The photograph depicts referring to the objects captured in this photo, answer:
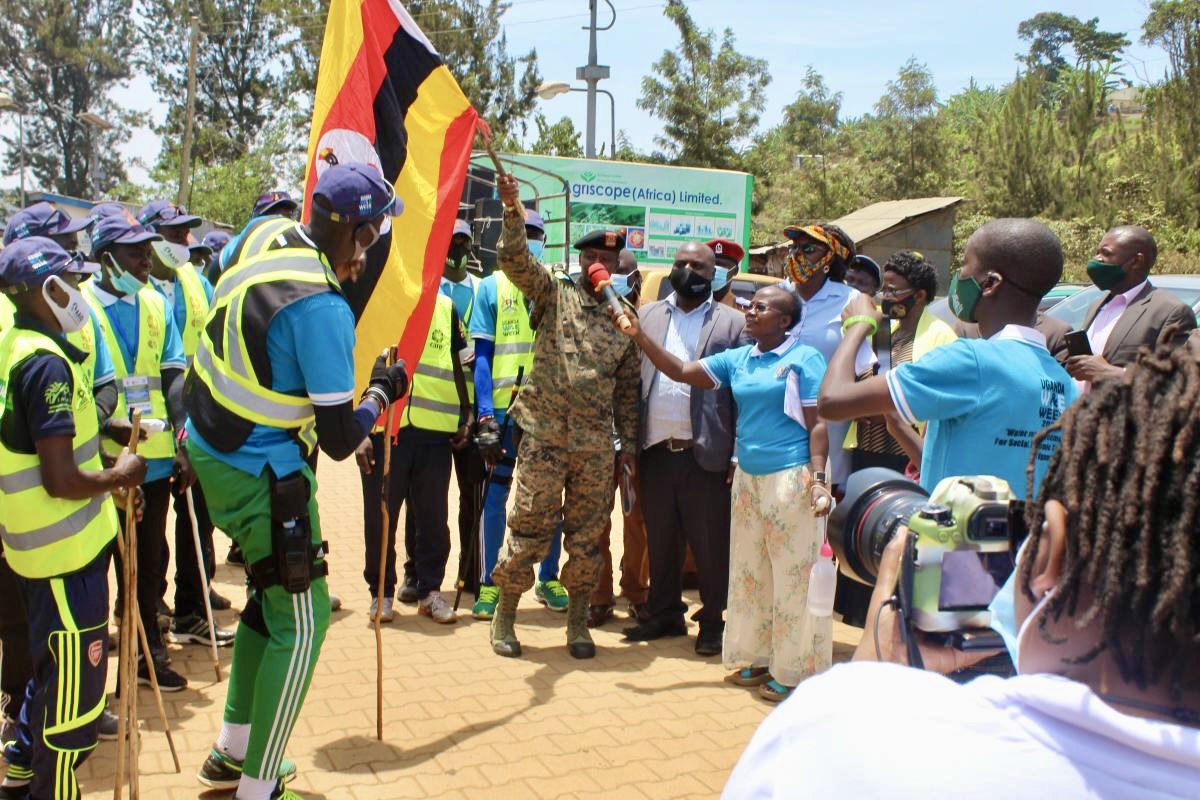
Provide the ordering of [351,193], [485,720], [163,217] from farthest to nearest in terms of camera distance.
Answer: [163,217] → [485,720] → [351,193]

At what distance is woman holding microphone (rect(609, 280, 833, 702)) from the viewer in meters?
5.19

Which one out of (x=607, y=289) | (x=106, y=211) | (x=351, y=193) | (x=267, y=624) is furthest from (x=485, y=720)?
(x=106, y=211)

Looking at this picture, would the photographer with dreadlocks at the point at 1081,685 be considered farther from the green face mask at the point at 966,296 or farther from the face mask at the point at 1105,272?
the face mask at the point at 1105,272

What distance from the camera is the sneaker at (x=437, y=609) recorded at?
246 inches

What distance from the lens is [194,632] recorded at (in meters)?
5.80

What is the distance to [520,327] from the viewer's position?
652cm

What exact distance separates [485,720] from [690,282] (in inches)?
102

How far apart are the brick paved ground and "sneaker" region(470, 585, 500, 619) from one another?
0.09m

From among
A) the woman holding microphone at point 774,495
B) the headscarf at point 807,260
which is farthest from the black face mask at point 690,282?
the woman holding microphone at point 774,495

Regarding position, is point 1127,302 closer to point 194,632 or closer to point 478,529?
point 478,529

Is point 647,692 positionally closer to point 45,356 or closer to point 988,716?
point 45,356

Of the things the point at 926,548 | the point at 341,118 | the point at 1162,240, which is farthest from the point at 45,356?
the point at 1162,240

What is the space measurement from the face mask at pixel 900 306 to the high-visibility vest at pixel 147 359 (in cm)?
366

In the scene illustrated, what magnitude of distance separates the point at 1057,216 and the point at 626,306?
2370 centimetres
